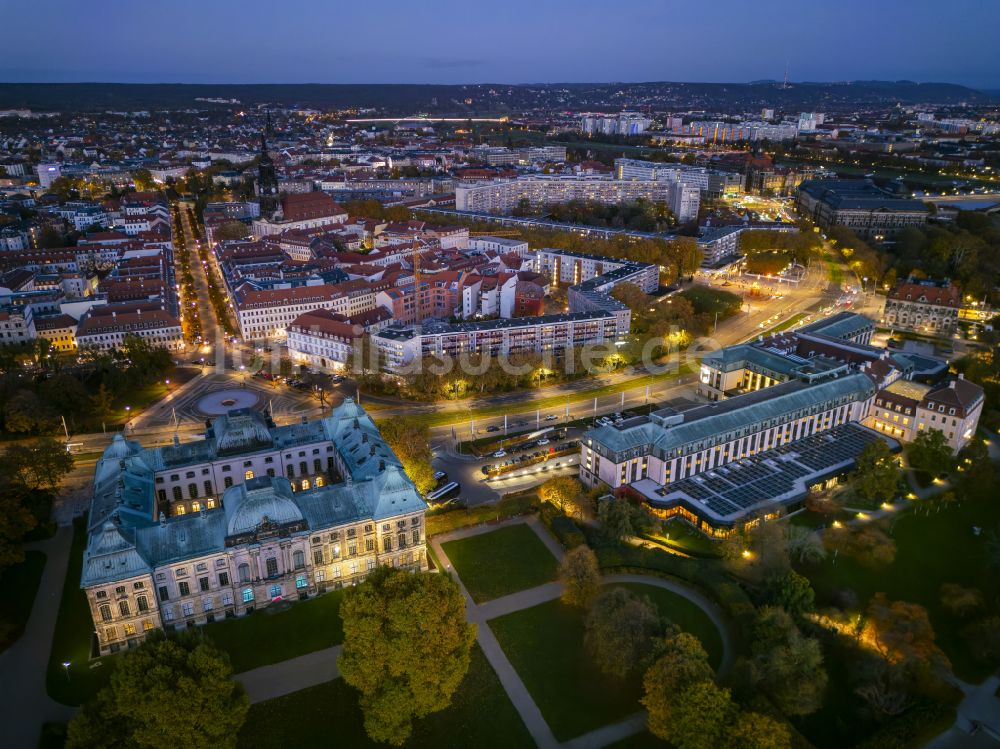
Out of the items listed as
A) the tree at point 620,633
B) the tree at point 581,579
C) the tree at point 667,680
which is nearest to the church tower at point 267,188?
the tree at point 581,579

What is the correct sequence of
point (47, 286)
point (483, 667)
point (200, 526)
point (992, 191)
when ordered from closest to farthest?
point (483, 667), point (200, 526), point (47, 286), point (992, 191)

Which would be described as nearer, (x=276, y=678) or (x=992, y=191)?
(x=276, y=678)

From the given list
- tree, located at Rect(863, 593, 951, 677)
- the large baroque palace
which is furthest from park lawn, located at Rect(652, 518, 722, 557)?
the large baroque palace

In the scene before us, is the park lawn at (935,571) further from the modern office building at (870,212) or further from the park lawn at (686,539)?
the modern office building at (870,212)

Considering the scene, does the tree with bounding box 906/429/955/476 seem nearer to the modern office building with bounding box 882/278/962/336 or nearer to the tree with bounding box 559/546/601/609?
the tree with bounding box 559/546/601/609

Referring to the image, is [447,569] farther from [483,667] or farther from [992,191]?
[992,191]

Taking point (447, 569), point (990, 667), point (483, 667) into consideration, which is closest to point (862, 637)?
point (990, 667)
